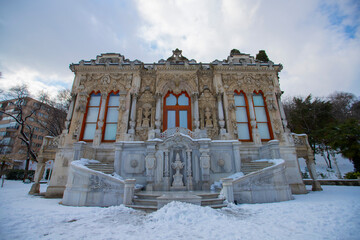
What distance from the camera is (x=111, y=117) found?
43.6ft

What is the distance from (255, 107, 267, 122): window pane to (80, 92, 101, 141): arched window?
13.2 meters

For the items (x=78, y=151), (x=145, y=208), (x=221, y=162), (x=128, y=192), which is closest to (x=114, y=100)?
(x=78, y=151)

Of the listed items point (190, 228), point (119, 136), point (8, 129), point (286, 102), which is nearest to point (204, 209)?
point (190, 228)

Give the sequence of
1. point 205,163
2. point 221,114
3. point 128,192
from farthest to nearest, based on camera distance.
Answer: point 221,114 → point 205,163 → point 128,192

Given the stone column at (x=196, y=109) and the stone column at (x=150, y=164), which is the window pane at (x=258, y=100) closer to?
the stone column at (x=196, y=109)

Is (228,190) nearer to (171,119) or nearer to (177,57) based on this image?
(171,119)

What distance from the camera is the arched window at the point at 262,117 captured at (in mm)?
13046

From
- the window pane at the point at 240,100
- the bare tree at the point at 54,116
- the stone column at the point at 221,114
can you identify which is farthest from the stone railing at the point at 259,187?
the bare tree at the point at 54,116

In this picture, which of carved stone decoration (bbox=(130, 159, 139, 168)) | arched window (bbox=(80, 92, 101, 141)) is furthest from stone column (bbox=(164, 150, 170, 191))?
→ arched window (bbox=(80, 92, 101, 141))

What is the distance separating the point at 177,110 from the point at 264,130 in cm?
720

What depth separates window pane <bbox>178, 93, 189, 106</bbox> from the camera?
1388cm

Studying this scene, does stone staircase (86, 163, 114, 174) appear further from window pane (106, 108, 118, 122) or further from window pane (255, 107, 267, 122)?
window pane (255, 107, 267, 122)

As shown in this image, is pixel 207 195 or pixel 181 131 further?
pixel 181 131

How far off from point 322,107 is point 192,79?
2140 cm
